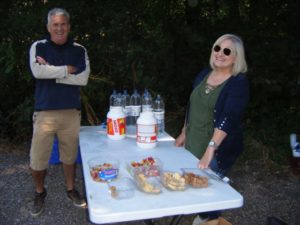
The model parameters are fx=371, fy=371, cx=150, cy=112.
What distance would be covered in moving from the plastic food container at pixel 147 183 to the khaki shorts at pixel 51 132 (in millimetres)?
1455

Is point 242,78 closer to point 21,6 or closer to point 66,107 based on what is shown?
point 66,107

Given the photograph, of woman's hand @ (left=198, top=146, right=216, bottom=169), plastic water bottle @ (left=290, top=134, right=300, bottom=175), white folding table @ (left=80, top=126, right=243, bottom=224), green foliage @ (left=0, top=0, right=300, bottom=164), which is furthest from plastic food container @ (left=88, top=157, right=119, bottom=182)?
plastic water bottle @ (left=290, top=134, right=300, bottom=175)

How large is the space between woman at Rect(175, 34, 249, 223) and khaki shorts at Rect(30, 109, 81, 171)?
1105 mm

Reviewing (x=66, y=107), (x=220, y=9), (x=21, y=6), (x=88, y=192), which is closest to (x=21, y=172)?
(x=66, y=107)

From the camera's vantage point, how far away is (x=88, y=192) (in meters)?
1.79

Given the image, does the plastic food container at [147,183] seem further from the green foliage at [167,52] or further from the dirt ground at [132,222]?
the green foliage at [167,52]

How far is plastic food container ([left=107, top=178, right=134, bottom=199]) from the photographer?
1740 millimetres

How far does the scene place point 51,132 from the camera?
325 cm

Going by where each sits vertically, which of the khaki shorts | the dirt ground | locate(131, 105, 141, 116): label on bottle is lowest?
the dirt ground

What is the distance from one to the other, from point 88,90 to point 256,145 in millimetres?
2452

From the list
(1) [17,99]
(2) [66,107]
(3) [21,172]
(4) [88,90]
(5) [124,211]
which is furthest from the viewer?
(1) [17,99]

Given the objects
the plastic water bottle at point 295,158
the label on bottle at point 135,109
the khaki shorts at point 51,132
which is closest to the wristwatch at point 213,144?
the label on bottle at point 135,109

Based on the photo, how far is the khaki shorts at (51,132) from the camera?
10.5 ft

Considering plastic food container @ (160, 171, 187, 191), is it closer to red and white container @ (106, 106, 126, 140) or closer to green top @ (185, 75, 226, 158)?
green top @ (185, 75, 226, 158)
